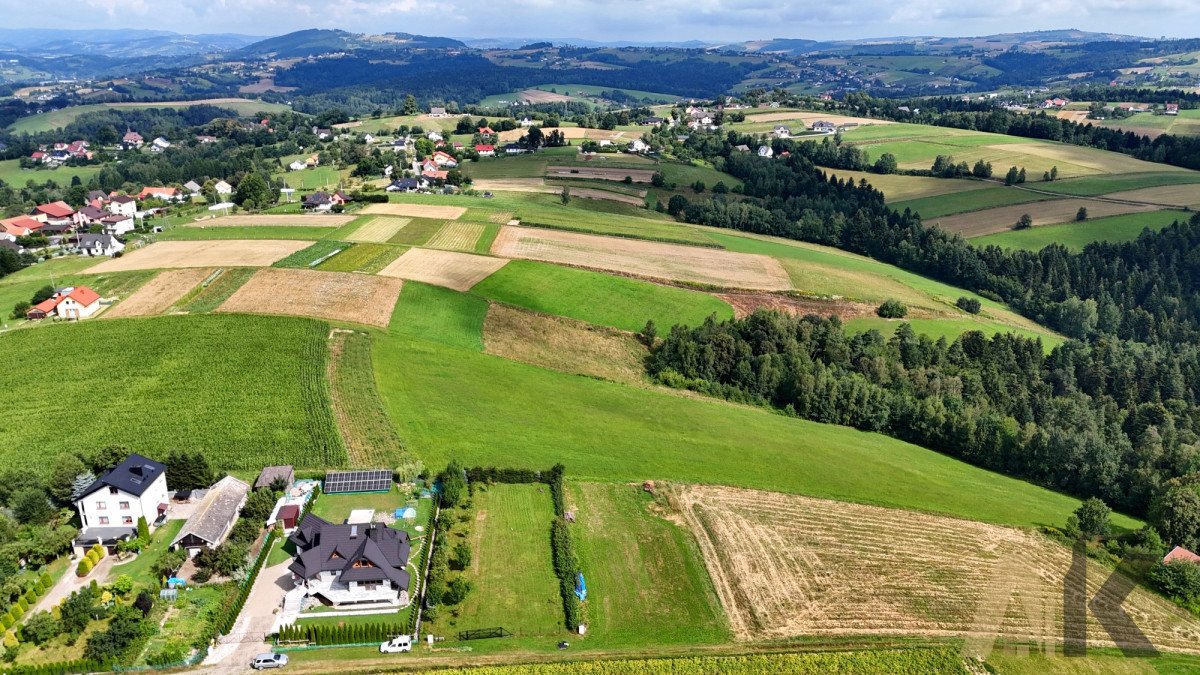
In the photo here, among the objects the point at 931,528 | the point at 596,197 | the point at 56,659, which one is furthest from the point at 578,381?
the point at 596,197

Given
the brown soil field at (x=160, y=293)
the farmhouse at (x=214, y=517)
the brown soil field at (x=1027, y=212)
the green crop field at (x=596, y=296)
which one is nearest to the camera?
the farmhouse at (x=214, y=517)

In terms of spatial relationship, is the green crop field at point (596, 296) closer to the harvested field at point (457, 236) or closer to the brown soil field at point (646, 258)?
the brown soil field at point (646, 258)

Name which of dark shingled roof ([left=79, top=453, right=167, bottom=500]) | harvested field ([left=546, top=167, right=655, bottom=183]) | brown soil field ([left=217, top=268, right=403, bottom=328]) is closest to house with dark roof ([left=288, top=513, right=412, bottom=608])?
dark shingled roof ([left=79, top=453, right=167, bottom=500])

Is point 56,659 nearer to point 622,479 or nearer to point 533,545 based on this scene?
point 533,545

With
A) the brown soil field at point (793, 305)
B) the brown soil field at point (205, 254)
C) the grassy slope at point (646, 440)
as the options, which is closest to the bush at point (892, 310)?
the brown soil field at point (793, 305)

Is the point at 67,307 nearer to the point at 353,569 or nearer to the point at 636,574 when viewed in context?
the point at 353,569

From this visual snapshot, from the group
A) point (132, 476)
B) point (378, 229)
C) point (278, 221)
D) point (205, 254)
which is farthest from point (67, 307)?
point (378, 229)
